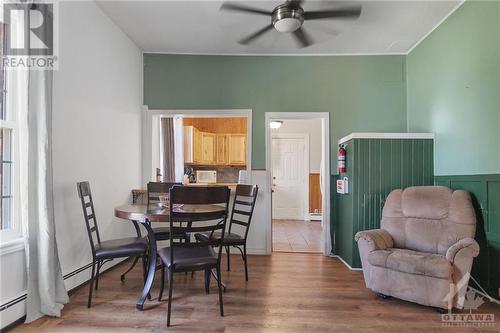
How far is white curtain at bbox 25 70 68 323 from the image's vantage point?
2217 mm

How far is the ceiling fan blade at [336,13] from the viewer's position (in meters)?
2.51

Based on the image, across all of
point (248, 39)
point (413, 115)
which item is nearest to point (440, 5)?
point (413, 115)

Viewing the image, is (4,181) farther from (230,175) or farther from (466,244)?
(230,175)

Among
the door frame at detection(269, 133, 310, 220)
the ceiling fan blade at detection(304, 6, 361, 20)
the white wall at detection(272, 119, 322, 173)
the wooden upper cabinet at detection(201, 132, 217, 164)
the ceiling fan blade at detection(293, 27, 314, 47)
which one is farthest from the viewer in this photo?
the white wall at detection(272, 119, 322, 173)

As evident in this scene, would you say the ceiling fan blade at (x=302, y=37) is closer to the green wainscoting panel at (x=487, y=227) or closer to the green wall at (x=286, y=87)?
the green wall at (x=286, y=87)

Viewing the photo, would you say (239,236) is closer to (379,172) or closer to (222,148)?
(379,172)

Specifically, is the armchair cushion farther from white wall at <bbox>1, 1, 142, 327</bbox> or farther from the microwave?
the microwave

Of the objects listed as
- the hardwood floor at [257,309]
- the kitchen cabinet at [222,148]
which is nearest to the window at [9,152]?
the hardwood floor at [257,309]

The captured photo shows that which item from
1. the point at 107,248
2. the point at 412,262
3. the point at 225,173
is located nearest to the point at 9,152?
the point at 107,248

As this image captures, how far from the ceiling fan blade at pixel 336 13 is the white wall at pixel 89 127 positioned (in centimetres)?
225

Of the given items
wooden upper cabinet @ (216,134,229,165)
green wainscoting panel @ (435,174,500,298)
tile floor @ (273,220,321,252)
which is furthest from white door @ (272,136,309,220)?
green wainscoting panel @ (435,174,500,298)

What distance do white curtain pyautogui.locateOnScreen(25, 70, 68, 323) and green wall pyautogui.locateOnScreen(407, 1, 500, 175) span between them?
12.6ft

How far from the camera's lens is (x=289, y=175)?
761 centimetres

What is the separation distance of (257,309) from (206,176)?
463 centimetres
